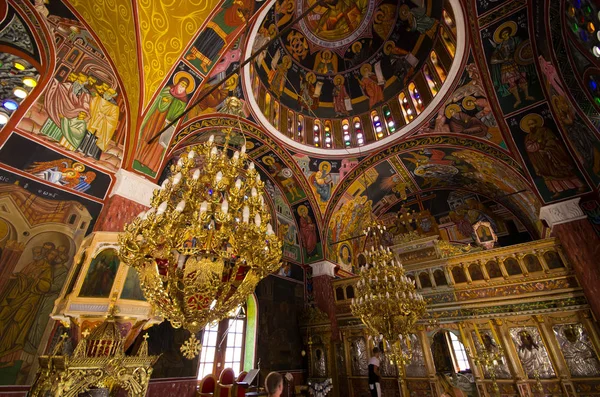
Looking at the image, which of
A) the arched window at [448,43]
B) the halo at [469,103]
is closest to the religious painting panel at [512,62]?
the halo at [469,103]

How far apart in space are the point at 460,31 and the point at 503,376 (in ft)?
32.1

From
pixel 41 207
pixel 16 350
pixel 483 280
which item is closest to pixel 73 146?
pixel 41 207

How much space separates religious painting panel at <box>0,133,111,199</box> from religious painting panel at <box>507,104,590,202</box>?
10.7 m

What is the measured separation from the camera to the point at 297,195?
37.1ft

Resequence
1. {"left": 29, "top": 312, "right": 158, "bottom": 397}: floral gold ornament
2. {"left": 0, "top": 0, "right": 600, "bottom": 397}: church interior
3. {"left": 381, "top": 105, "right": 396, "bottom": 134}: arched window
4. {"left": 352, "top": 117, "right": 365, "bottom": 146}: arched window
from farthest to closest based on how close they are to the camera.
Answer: {"left": 352, "top": 117, "right": 365, "bottom": 146}: arched window < {"left": 381, "top": 105, "right": 396, "bottom": 134}: arched window < {"left": 0, "top": 0, "right": 600, "bottom": 397}: church interior < {"left": 29, "top": 312, "right": 158, "bottom": 397}: floral gold ornament

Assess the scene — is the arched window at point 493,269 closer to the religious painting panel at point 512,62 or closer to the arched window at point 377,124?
the religious painting panel at point 512,62

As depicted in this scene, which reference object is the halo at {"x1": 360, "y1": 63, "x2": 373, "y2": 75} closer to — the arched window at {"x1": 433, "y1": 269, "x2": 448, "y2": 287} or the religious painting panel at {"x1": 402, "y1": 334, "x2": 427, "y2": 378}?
the arched window at {"x1": 433, "y1": 269, "x2": 448, "y2": 287}

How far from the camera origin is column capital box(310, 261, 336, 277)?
11008 millimetres

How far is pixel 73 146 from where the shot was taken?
5426mm

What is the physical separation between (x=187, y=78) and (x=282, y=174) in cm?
500

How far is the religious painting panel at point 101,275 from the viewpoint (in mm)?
4211

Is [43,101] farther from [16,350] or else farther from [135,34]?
[16,350]

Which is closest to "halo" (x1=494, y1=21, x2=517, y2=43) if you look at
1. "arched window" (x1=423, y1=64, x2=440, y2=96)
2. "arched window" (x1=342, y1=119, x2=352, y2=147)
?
"arched window" (x1=423, y1=64, x2=440, y2=96)

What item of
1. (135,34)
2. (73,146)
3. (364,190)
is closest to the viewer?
(73,146)
